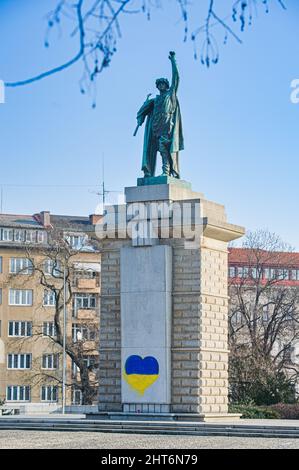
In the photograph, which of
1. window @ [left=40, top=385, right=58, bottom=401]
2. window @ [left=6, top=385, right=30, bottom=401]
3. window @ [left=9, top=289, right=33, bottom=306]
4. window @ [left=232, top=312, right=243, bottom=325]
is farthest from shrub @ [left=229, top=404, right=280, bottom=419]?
window @ [left=9, top=289, right=33, bottom=306]

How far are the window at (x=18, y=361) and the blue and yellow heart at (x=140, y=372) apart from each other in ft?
136

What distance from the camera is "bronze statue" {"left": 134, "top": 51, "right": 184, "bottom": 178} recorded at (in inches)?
1172

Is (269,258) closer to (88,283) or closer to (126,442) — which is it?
(88,283)

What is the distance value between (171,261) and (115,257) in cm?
181

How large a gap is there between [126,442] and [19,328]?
49.3 m

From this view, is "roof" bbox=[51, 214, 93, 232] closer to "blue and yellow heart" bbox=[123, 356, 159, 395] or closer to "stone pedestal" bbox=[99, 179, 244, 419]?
"stone pedestal" bbox=[99, 179, 244, 419]

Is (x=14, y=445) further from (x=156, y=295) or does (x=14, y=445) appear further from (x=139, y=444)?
(x=156, y=295)

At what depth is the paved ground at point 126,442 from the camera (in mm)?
20703

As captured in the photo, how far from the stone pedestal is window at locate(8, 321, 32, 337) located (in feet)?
135

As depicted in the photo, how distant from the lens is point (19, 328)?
70250 mm

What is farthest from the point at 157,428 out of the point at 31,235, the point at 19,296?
the point at 31,235

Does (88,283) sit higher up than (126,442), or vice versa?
(88,283)

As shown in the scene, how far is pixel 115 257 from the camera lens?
97.0 feet
